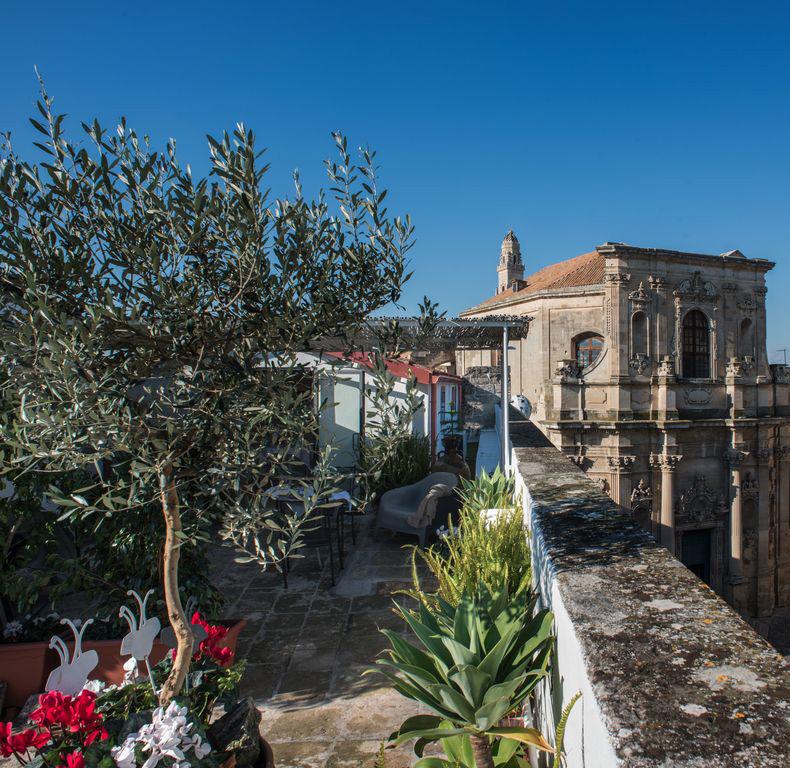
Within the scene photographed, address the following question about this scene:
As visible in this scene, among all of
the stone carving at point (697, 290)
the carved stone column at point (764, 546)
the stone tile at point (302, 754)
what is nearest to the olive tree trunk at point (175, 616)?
the stone tile at point (302, 754)

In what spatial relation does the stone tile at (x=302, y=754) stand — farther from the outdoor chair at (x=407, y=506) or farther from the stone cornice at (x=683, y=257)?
the stone cornice at (x=683, y=257)

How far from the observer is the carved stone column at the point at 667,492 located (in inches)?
794

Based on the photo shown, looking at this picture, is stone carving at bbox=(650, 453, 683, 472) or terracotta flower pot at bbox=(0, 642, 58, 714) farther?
stone carving at bbox=(650, 453, 683, 472)

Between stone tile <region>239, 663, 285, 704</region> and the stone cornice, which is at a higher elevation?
the stone cornice

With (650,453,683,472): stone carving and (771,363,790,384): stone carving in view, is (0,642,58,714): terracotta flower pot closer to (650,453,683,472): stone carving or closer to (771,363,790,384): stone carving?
(650,453,683,472): stone carving

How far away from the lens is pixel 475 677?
5.63 feet

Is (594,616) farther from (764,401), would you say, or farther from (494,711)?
(764,401)

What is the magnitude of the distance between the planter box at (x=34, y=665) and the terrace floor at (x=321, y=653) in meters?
0.78

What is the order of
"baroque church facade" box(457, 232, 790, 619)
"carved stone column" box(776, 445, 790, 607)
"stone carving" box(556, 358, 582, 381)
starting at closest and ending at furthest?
"stone carving" box(556, 358, 582, 381) → "baroque church facade" box(457, 232, 790, 619) → "carved stone column" box(776, 445, 790, 607)

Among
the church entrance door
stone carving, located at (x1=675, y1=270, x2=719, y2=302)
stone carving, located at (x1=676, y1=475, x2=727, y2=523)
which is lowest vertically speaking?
the church entrance door

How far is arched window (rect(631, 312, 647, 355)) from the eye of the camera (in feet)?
68.1

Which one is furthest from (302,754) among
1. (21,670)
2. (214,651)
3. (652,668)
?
(652,668)

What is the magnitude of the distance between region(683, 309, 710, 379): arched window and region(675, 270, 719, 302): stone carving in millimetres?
614

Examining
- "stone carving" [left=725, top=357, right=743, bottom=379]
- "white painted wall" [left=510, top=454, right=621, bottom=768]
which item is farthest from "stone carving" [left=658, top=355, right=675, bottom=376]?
"white painted wall" [left=510, top=454, right=621, bottom=768]
